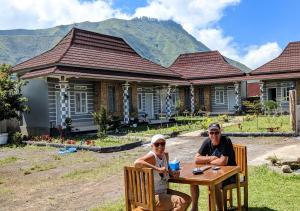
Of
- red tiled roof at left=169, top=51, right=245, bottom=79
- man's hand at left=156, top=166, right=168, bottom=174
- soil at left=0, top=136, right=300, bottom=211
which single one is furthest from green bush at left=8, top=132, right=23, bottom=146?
red tiled roof at left=169, top=51, right=245, bottom=79

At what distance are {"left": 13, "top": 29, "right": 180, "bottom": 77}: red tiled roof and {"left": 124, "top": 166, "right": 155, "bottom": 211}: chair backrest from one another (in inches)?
645

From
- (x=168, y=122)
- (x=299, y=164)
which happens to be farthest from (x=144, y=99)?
(x=299, y=164)

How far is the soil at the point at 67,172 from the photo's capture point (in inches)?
335

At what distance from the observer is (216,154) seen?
6.68 meters

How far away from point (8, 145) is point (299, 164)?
13.3 meters

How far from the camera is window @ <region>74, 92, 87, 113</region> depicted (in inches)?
941

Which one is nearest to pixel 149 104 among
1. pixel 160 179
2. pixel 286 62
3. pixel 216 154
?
pixel 286 62

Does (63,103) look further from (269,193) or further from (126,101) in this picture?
(269,193)

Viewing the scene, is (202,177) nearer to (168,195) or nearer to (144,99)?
(168,195)

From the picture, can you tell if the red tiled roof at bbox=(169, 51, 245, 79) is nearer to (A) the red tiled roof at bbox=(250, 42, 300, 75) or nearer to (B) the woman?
(A) the red tiled roof at bbox=(250, 42, 300, 75)

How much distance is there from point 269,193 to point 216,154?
6.62ft

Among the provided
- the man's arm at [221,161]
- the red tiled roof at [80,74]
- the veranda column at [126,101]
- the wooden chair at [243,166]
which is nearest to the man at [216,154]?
the man's arm at [221,161]

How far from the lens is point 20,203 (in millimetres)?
8492

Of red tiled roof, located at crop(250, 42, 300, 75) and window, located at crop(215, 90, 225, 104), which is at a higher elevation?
red tiled roof, located at crop(250, 42, 300, 75)
